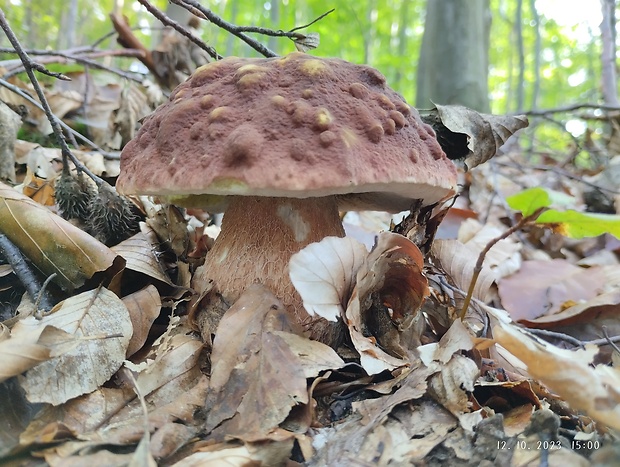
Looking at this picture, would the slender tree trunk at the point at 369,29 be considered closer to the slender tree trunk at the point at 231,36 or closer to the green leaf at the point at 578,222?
the slender tree trunk at the point at 231,36

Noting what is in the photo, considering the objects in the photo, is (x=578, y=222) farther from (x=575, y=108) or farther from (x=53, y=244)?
(x=575, y=108)

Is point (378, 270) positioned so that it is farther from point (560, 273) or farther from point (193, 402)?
point (560, 273)

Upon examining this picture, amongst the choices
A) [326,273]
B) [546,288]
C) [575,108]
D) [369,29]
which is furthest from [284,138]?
[369,29]

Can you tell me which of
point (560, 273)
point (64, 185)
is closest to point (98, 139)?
point (64, 185)

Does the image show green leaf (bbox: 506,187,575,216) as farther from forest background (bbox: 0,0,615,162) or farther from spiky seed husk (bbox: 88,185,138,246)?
forest background (bbox: 0,0,615,162)

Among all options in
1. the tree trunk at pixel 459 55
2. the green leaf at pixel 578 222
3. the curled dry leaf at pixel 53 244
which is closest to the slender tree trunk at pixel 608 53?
the tree trunk at pixel 459 55

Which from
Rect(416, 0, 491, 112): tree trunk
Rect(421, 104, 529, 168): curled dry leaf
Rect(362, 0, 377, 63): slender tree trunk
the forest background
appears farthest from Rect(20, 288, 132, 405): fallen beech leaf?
Rect(362, 0, 377, 63): slender tree trunk

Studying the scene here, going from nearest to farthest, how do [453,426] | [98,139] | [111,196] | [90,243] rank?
1. [453,426]
2. [90,243]
3. [111,196]
4. [98,139]
